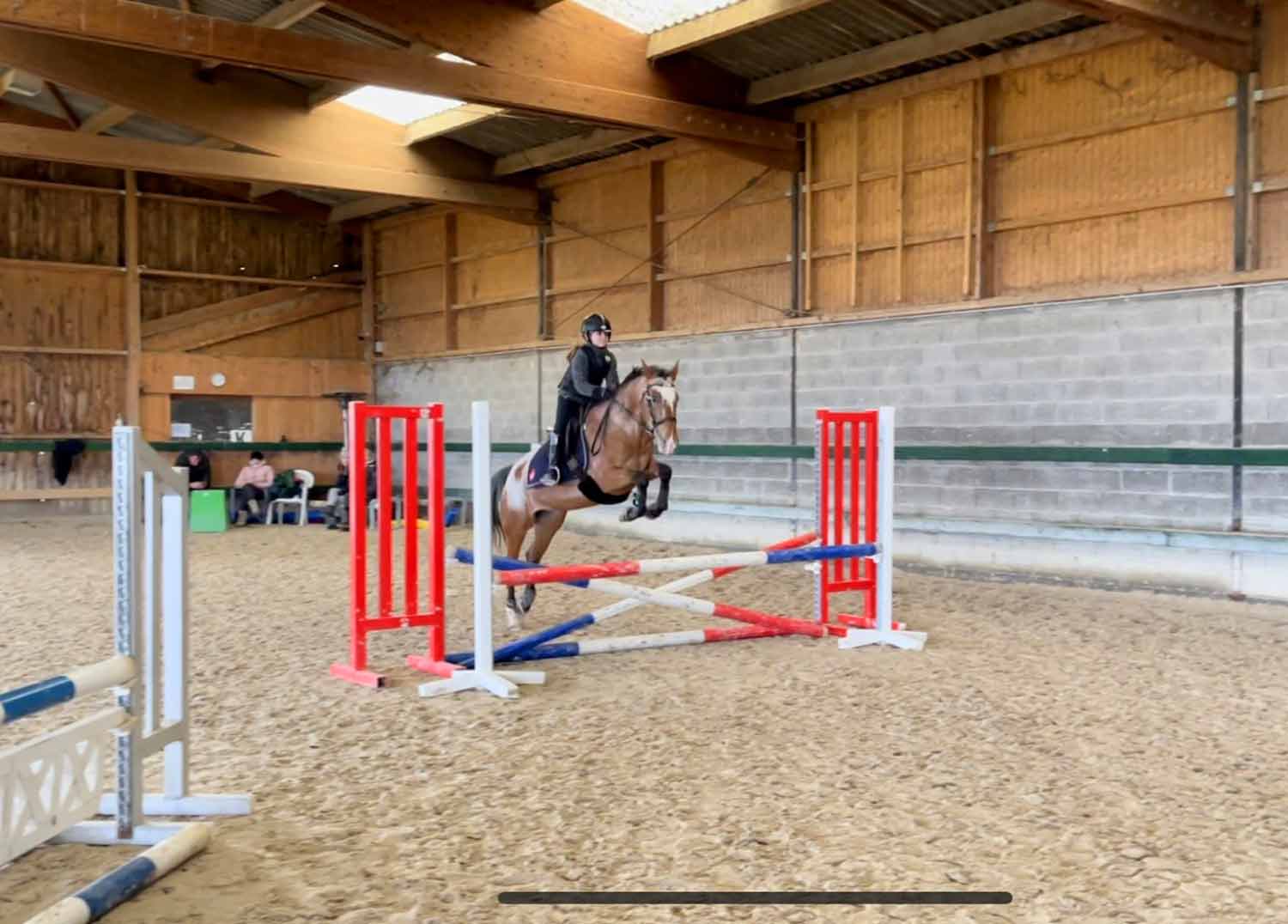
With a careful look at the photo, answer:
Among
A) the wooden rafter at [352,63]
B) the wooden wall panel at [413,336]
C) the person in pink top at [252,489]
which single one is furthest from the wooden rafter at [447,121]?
the person in pink top at [252,489]

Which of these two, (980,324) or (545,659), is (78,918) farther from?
(980,324)

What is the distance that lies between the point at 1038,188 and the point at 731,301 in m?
3.33

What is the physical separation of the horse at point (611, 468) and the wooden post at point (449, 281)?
27.3 ft

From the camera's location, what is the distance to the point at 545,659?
212 inches

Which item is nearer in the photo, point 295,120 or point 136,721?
point 136,721

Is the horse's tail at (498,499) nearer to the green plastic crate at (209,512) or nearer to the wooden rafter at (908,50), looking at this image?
the wooden rafter at (908,50)

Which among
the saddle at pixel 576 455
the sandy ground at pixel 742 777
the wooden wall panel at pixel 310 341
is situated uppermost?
the wooden wall panel at pixel 310 341

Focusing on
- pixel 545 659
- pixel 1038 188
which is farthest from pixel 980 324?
pixel 545 659

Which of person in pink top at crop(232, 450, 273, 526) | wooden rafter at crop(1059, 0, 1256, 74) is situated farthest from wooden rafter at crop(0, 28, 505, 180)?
wooden rafter at crop(1059, 0, 1256, 74)

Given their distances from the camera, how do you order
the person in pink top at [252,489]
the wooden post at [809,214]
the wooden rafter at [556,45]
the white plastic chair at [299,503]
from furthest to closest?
the person in pink top at [252,489]
the white plastic chair at [299,503]
the wooden post at [809,214]
the wooden rafter at [556,45]

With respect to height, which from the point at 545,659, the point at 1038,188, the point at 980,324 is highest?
the point at 1038,188

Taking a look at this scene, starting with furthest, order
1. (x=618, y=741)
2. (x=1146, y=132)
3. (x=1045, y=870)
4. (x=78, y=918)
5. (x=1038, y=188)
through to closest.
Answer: (x=1038, y=188) → (x=1146, y=132) → (x=618, y=741) → (x=1045, y=870) → (x=78, y=918)

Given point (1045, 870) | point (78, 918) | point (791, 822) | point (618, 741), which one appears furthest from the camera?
point (618, 741)

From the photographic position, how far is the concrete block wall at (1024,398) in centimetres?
719
